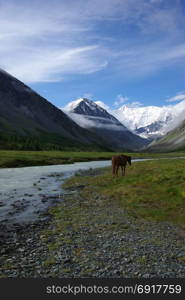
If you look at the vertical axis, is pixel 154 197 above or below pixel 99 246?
above

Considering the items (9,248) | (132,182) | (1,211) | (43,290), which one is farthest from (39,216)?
(132,182)

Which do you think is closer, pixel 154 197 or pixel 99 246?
pixel 99 246

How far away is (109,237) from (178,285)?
721cm

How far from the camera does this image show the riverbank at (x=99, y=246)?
1246cm

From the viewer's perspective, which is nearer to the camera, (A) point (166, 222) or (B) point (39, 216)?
(A) point (166, 222)

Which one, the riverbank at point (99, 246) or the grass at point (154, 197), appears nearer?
the riverbank at point (99, 246)

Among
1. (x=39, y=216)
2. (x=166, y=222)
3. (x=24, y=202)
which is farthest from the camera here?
(x=24, y=202)

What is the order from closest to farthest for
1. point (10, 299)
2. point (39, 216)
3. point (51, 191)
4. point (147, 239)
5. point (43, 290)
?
point (10, 299) → point (43, 290) → point (147, 239) → point (39, 216) → point (51, 191)

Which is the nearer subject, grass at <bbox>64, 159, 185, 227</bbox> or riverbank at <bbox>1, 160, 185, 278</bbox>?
riverbank at <bbox>1, 160, 185, 278</bbox>

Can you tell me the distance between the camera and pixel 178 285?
1053 centimetres

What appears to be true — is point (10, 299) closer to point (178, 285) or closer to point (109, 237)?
point (178, 285)

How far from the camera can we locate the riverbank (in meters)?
12.5

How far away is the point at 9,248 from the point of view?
15648mm

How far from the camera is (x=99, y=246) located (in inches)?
622
